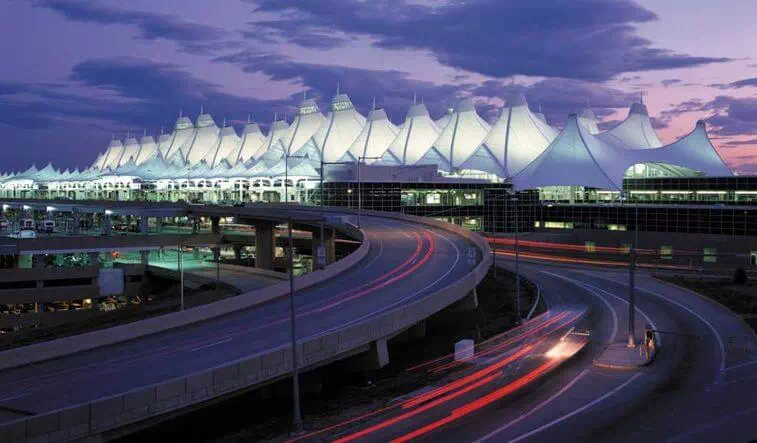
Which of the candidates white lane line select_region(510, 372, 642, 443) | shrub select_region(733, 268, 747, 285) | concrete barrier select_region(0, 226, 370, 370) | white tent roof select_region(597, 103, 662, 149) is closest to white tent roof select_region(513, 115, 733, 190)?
white tent roof select_region(597, 103, 662, 149)

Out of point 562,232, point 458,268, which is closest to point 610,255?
point 562,232

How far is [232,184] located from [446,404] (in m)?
106

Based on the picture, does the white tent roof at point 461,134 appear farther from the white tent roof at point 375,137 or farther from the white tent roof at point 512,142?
the white tent roof at point 375,137

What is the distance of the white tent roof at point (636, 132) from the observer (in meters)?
107

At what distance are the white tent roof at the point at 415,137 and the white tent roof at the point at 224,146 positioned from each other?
5381 centimetres

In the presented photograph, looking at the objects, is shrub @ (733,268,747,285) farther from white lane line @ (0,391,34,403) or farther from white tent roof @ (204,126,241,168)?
white tent roof @ (204,126,241,168)

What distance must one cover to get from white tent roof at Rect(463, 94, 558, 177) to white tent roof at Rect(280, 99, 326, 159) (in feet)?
131

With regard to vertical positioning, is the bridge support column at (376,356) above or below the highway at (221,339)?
below

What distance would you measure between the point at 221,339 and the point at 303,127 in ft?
390

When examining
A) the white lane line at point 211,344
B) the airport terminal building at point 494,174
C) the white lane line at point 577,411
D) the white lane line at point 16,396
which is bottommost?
the white lane line at point 577,411

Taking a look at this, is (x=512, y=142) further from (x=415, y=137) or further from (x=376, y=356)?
(x=376, y=356)

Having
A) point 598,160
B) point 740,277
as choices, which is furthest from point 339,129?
point 740,277

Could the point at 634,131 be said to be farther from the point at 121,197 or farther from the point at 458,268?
the point at 121,197

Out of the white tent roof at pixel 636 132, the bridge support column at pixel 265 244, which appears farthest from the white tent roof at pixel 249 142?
the bridge support column at pixel 265 244
